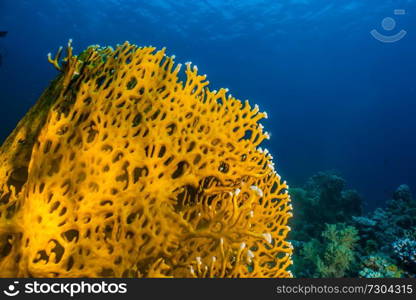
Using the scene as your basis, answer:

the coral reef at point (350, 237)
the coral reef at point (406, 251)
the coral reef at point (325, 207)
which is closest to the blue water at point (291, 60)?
the coral reef at point (325, 207)

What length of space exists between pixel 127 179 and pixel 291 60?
9223 cm

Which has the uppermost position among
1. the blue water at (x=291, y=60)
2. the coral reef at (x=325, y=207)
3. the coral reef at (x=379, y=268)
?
the blue water at (x=291, y=60)

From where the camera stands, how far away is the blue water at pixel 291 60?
2087 inches

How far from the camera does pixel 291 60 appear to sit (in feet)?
285

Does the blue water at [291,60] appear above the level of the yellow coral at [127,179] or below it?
above

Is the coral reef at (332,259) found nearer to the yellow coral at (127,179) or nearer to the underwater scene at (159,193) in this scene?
the underwater scene at (159,193)

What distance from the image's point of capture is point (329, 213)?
16500 mm

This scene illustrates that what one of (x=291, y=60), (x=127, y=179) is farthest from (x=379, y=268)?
(x=291, y=60)

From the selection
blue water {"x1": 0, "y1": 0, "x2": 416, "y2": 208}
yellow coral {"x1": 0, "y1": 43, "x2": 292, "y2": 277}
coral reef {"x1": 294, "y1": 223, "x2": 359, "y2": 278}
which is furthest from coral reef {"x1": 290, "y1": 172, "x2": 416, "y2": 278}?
blue water {"x1": 0, "y1": 0, "x2": 416, "y2": 208}

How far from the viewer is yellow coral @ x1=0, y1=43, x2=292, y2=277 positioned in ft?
8.32

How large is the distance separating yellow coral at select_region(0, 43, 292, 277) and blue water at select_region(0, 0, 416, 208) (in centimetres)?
1826

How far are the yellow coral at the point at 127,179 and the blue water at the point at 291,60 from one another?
59.9 feet

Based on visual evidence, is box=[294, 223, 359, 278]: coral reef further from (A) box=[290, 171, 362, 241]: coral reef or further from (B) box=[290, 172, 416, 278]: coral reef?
(A) box=[290, 171, 362, 241]: coral reef

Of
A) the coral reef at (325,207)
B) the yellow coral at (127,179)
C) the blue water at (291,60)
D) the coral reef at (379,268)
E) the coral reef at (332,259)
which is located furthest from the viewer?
the blue water at (291,60)
